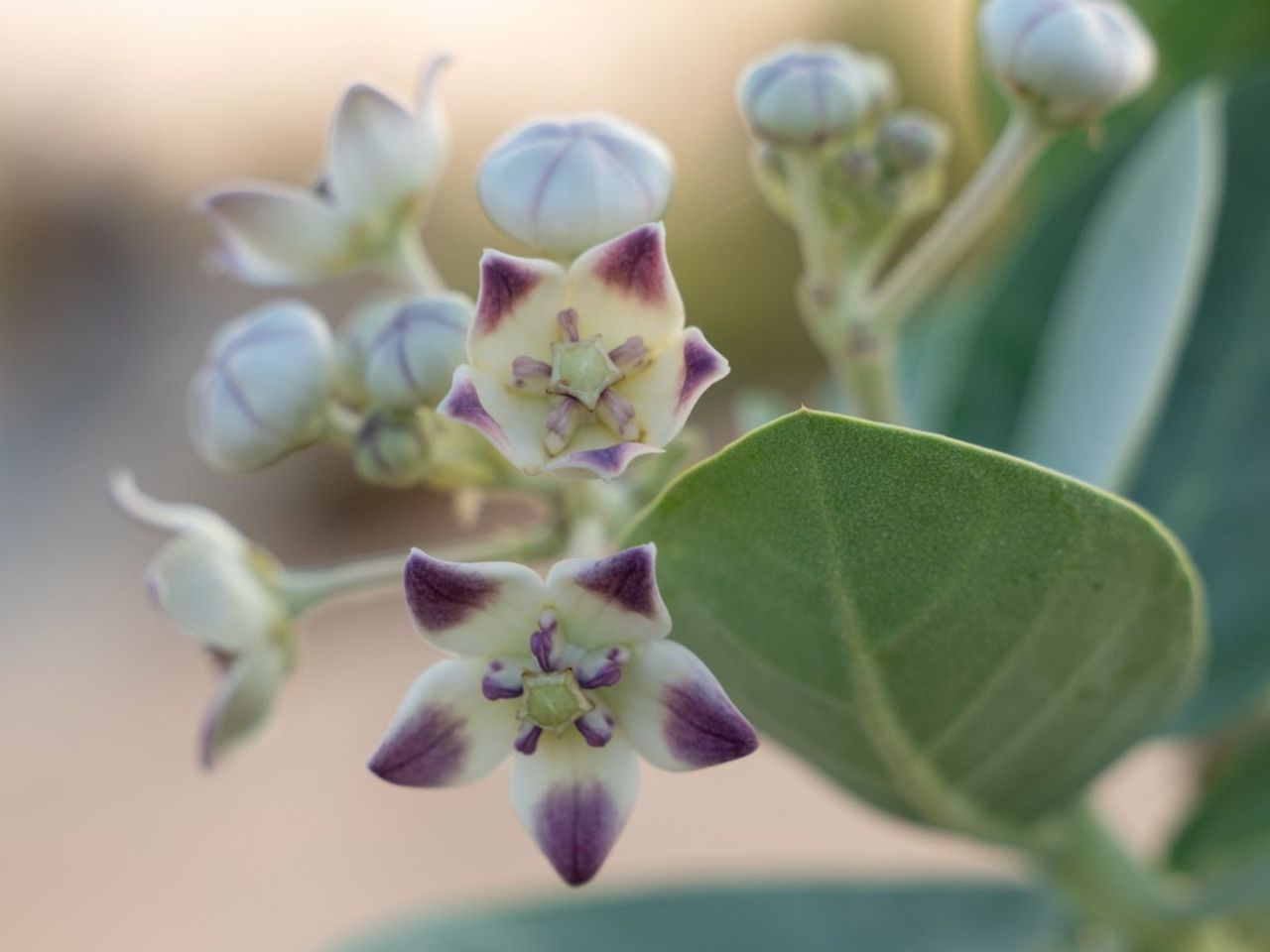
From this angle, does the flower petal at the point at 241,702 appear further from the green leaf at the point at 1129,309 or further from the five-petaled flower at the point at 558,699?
the green leaf at the point at 1129,309

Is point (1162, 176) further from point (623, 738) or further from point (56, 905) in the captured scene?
point (56, 905)

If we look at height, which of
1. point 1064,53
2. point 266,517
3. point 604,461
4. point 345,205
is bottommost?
point 604,461

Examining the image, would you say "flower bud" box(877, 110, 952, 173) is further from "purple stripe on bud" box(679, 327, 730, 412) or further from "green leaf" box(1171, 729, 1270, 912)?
"green leaf" box(1171, 729, 1270, 912)

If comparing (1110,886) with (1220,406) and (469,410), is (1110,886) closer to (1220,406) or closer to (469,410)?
(1220,406)

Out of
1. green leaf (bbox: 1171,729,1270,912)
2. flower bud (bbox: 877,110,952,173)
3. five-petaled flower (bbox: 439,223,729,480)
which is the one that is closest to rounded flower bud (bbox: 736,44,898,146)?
flower bud (bbox: 877,110,952,173)

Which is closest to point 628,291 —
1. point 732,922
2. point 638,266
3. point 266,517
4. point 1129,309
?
point 638,266

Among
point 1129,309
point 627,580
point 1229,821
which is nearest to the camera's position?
point 627,580
